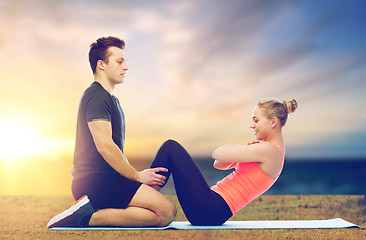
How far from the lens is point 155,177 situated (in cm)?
438

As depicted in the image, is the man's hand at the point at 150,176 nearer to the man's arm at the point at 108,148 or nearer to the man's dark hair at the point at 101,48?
the man's arm at the point at 108,148

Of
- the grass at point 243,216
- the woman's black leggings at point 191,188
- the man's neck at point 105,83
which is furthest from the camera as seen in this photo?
the man's neck at point 105,83

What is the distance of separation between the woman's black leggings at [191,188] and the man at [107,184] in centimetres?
15

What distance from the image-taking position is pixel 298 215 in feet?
19.7

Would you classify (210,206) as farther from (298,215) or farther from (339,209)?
(339,209)

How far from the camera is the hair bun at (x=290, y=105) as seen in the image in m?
4.41

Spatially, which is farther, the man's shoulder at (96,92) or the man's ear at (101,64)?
the man's ear at (101,64)

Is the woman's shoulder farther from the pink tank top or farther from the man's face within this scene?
the man's face

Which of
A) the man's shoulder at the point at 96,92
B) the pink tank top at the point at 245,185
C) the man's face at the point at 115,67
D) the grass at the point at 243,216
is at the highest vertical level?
the man's face at the point at 115,67

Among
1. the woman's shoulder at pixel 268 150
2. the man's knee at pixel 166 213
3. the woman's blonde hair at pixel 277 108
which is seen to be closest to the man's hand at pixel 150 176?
the man's knee at pixel 166 213

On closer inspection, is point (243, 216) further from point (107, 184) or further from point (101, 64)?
point (101, 64)

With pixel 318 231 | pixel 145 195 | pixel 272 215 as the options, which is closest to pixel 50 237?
pixel 145 195

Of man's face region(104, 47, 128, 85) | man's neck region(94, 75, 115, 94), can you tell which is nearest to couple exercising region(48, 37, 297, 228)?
man's neck region(94, 75, 115, 94)

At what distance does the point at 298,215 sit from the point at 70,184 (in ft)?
11.4
